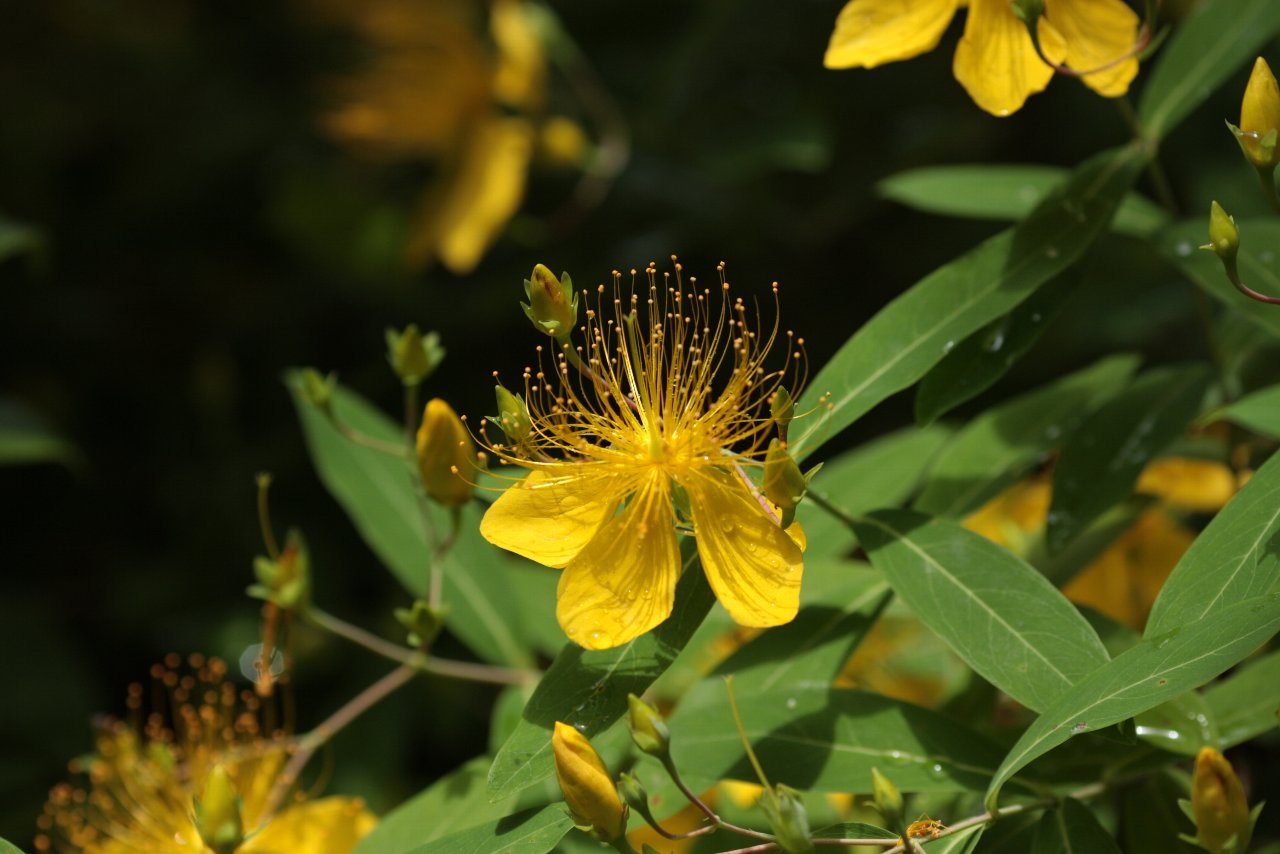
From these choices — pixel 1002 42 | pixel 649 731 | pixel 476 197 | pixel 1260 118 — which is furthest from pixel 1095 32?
pixel 476 197

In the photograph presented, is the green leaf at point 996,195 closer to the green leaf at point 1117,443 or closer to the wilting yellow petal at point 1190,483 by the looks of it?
the green leaf at point 1117,443

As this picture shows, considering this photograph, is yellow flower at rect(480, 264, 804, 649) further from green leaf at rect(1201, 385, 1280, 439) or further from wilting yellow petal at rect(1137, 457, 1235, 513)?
wilting yellow petal at rect(1137, 457, 1235, 513)

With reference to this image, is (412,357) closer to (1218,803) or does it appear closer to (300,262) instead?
(1218,803)

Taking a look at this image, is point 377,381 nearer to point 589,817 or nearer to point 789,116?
point 789,116

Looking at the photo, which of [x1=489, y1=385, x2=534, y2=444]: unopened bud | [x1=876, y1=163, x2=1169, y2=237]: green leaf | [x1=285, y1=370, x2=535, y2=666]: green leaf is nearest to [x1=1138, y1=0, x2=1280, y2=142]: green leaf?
[x1=876, y1=163, x2=1169, y2=237]: green leaf

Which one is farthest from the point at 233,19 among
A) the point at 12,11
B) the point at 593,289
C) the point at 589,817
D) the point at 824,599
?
the point at 589,817

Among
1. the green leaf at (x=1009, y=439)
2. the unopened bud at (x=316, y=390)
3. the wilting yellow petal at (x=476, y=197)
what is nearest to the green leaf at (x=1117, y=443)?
the green leaf at (x=1009, y=439)

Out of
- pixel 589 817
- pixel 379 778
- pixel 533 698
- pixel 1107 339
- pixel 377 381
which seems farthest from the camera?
pixel 377 381
